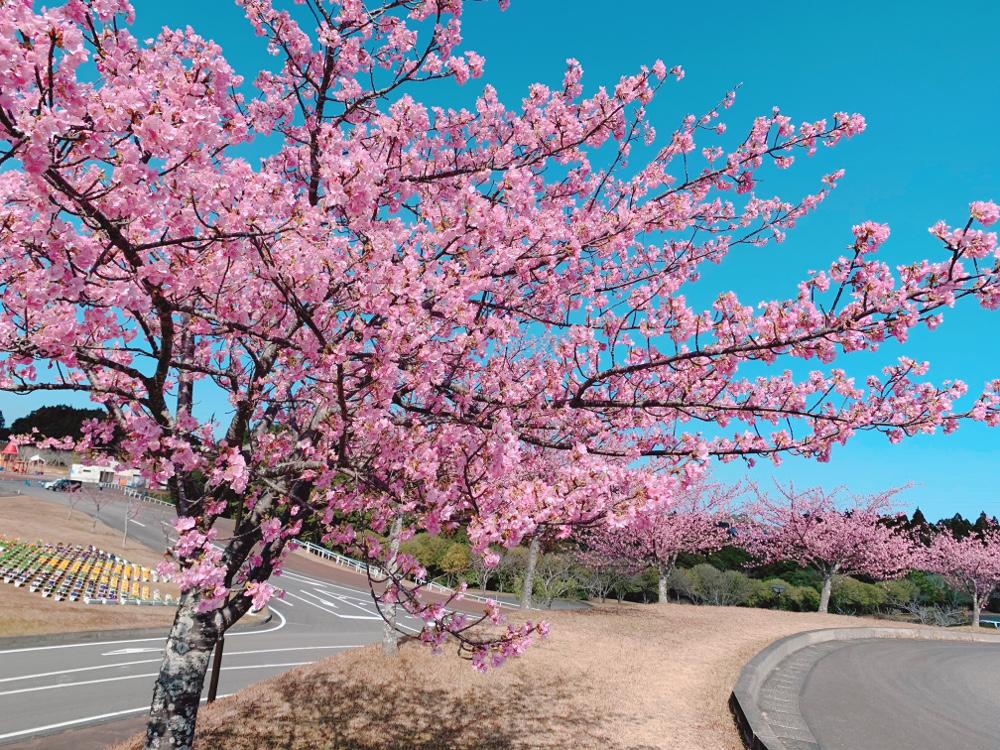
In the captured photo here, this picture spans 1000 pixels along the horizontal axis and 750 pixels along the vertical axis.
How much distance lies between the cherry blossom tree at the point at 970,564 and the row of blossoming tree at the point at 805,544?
1.7 inches

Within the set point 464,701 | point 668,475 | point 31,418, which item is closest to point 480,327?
point 668,475

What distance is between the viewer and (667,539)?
26047 millimetres

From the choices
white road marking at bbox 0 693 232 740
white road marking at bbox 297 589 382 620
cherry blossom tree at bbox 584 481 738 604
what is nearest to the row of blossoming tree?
cherry blossom tree at bbox 584 481 738 604

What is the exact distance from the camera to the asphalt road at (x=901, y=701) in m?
8.86

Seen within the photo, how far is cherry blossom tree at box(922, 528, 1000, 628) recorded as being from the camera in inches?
1292

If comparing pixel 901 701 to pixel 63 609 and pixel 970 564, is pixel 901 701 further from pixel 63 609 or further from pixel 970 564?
pixel 970 564

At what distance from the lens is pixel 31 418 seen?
87.4m

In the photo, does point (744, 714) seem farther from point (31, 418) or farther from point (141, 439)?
point (31, 418)

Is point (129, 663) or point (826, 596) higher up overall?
point (826, 596)

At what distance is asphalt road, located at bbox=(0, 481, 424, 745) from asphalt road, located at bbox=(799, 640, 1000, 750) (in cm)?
983

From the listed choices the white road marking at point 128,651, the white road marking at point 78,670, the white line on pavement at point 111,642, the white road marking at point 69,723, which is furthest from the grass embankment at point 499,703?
the white line on pavement at point 111,642

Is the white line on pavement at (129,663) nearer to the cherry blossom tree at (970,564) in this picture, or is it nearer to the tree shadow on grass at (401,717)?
the tree shadow on grass at (401,717)

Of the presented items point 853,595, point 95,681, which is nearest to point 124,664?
point 95,681

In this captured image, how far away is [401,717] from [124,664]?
9.24m
